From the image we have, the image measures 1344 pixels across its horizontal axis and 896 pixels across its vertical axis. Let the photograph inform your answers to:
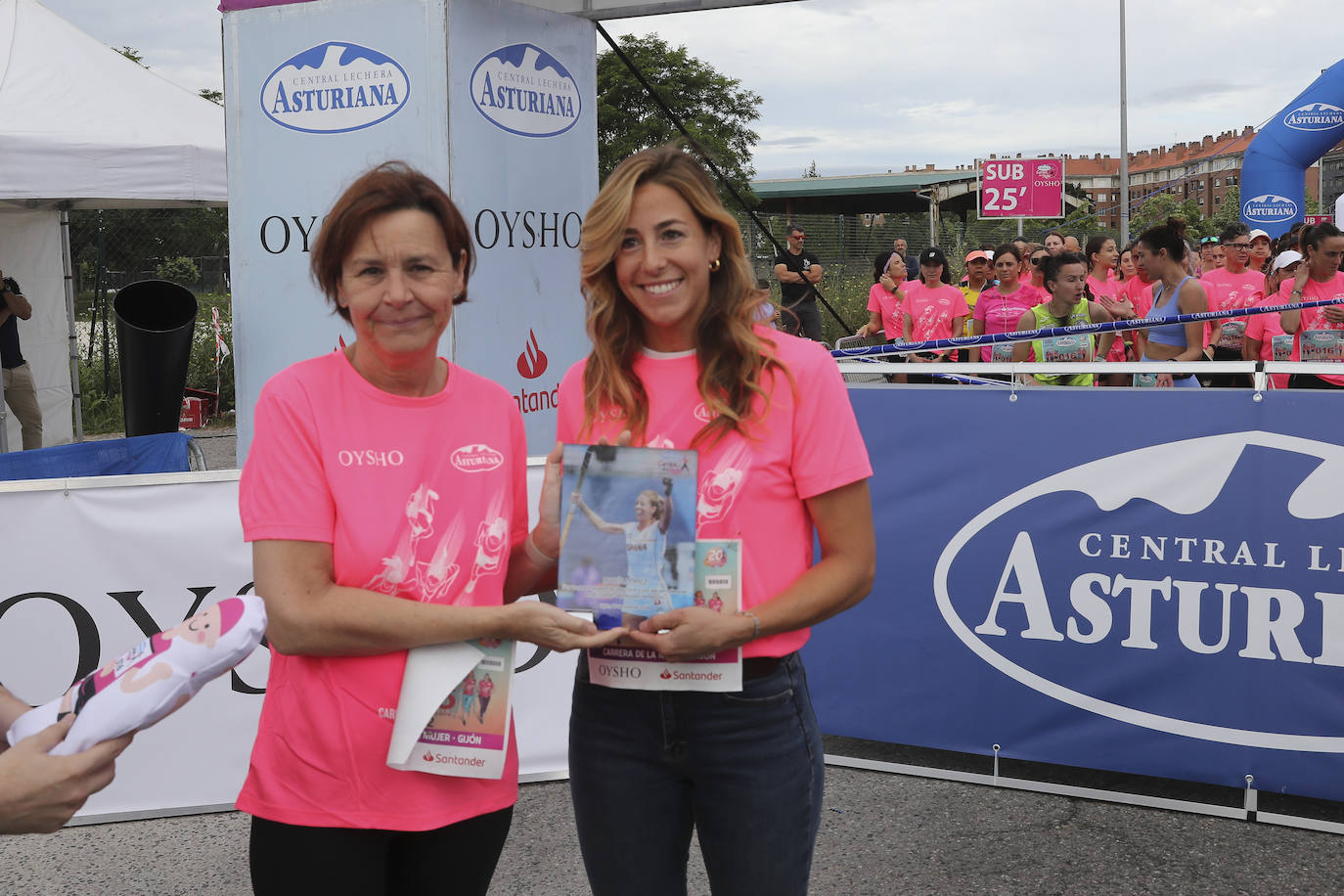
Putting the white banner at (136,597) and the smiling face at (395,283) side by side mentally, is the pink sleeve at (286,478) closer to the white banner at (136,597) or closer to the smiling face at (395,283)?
the smiling face at (395,283)

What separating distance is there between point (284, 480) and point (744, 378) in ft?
2.46

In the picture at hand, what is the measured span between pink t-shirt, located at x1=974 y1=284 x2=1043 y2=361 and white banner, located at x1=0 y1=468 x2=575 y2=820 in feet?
21.2

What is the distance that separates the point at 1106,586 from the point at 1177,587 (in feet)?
0.70

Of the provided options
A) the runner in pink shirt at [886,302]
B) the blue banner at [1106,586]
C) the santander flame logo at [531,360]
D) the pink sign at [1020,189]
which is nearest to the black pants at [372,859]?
the blue banner at [1106,586]

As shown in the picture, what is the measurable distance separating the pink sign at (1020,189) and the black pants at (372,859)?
79.4 feet

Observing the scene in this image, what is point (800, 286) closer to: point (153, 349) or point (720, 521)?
point (153, 349)

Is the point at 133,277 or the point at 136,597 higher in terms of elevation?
the point at 133,277

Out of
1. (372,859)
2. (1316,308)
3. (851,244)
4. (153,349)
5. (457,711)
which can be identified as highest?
(851,244)

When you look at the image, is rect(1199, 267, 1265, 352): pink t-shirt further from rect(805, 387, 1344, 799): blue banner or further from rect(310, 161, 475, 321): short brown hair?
rect(310, 161, 475, 321): short brown hair

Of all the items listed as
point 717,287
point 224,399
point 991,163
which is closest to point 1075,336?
point 717,287

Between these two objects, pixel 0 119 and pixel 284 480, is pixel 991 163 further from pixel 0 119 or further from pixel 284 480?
pixel 284 480

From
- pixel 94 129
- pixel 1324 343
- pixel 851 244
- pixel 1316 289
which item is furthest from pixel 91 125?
pixel 851 244

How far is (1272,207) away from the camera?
2256 centimetres

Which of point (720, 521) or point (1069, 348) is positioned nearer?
point (720, 521)
